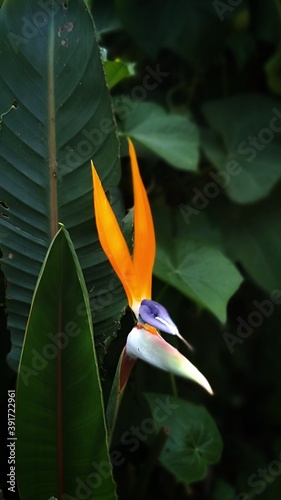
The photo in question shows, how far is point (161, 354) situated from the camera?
17.9 inches

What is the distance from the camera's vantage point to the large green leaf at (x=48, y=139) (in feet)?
1.84

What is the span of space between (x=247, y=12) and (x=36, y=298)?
2.37 ft

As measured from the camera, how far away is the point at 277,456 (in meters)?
1.11

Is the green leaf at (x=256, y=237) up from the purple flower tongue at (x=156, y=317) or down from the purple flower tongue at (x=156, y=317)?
up

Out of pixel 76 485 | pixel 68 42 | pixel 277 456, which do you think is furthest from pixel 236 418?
pixel 68 42

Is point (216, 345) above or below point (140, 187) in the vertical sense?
above

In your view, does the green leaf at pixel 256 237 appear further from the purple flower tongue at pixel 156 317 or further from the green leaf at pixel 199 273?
the purple flower tongue at pixel 156 317

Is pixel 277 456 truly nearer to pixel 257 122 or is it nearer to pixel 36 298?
pixel 257 122

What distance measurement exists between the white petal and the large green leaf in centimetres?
11

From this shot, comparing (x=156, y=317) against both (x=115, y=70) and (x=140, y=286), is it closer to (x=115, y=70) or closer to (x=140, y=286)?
(x=140, y=286)

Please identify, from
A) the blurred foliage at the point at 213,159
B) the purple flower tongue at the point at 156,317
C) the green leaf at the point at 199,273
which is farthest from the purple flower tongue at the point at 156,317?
the blurred foliage at the point at 213,159

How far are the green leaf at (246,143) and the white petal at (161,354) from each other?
0.55 meters

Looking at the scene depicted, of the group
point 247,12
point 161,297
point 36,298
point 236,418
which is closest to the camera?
point 36,298

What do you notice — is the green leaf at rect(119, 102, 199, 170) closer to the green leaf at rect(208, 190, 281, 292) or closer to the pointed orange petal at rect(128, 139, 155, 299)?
the green leaf at rect(208, 190, 281, 292)
